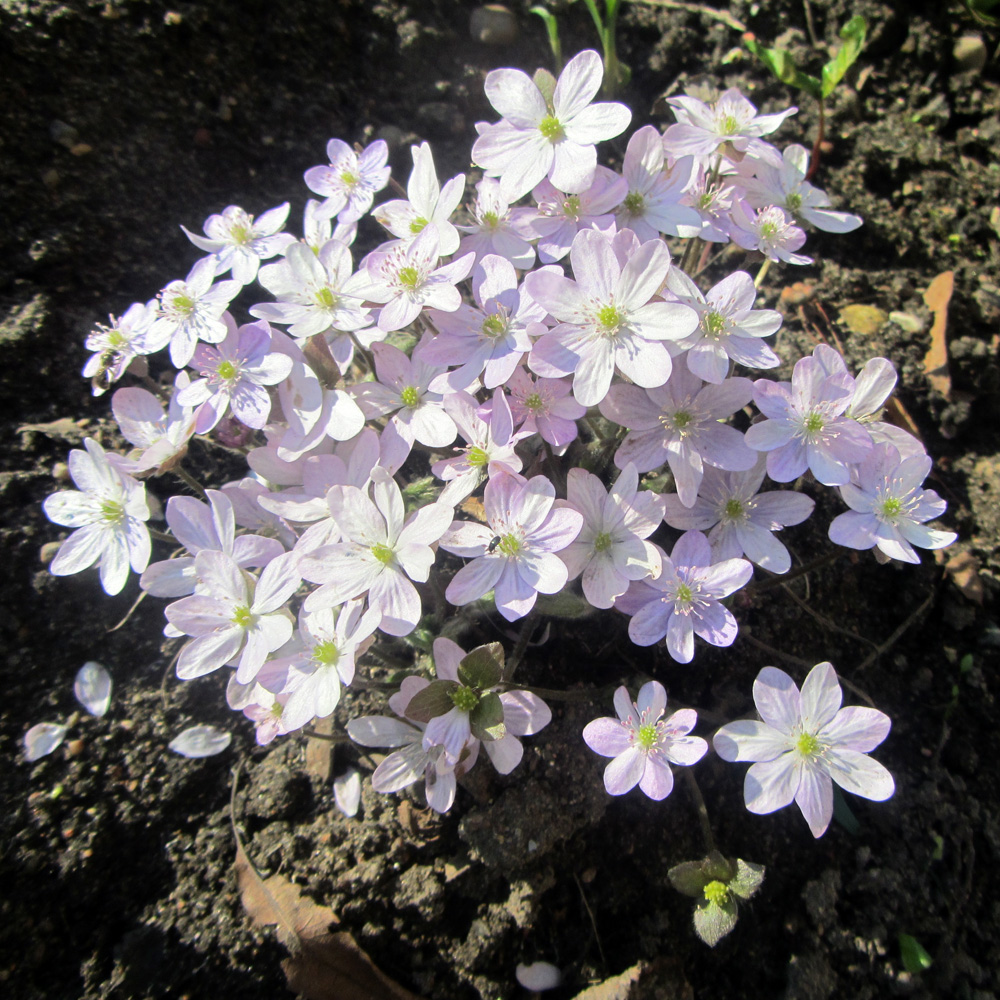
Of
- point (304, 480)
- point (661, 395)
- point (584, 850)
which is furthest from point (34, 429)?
point (584, 850)

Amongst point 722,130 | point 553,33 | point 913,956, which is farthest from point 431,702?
point 553,33

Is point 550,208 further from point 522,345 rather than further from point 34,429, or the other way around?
point 34,429

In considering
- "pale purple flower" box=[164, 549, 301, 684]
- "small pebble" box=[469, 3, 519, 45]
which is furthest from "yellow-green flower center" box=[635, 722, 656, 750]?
"small pebble" box=[469, 3, 519, 45]

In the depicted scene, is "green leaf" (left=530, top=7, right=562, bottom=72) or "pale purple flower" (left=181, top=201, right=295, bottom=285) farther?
"green leaf" (left=530, top=7, right=562, bottom=72)

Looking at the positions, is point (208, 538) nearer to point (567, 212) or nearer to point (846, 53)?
point (567, 212)

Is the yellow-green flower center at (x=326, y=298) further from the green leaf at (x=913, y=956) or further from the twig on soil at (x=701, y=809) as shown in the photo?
the green leaf at (x=913, y=956)

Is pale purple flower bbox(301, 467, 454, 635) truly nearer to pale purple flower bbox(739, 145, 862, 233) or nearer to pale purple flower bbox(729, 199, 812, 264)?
pale purple flower bbox(729, 199, 812, 264)

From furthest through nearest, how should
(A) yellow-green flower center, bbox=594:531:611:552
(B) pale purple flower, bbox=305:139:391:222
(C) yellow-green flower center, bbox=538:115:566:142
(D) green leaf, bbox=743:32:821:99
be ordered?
(D) green leaf, bbox=743:32:821:99 → (B) pale purple flower, bbox=305:139:391:222 → (C) yellow-green flower center, bbox=538:115:566:142 → (A) yellow-green flower center, bbox=594:531:611:552
